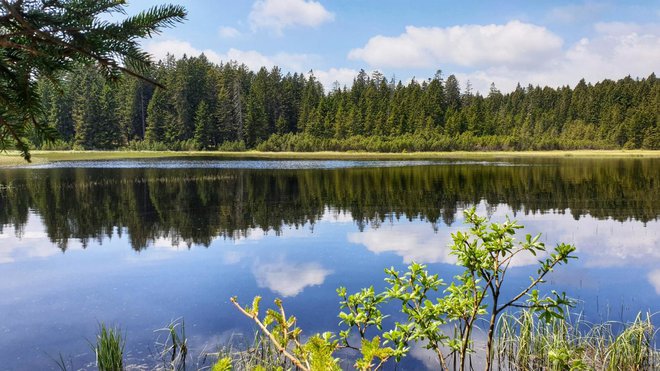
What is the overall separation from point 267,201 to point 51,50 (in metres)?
25.0

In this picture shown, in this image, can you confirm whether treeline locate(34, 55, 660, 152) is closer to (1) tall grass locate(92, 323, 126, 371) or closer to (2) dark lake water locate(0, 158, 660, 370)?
(2) dark lake water locate(0, 158, 660, 370)

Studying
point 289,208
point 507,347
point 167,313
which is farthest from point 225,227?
point 507,347

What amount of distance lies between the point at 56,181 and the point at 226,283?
3006 cm

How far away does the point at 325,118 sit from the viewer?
109312 mm

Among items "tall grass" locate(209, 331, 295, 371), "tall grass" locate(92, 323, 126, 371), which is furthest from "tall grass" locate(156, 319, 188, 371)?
"tall grass" locate(92, 323, 126, 371)

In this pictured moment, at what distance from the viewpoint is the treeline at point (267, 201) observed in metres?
19.6

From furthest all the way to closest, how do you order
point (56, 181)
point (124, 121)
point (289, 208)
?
1. point (124, 121)
2. point (56, 181)
3. point (289, 208)

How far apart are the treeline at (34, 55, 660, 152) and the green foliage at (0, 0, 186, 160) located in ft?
317

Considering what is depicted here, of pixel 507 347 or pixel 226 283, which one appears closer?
pixel 507 347

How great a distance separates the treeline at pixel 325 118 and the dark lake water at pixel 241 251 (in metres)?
71.8

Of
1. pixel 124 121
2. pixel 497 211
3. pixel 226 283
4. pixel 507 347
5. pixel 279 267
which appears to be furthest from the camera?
pixel 124 121

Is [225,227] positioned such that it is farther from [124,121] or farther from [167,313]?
[124,121]

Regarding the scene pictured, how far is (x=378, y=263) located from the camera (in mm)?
13461

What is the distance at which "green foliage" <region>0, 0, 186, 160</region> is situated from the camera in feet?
5.89
